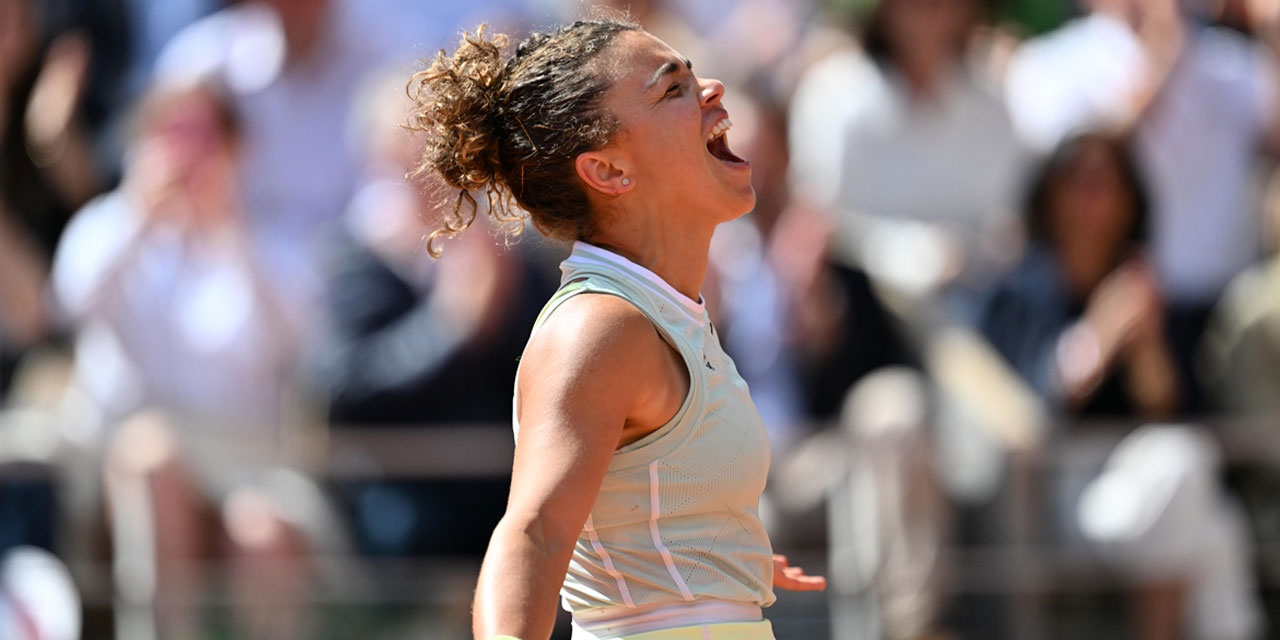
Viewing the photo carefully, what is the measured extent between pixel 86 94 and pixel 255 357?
149cm

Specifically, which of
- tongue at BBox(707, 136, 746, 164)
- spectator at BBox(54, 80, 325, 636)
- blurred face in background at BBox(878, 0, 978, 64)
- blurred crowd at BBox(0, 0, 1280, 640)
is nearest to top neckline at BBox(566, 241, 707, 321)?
tongue at BBox(707, 136, 746, 164)

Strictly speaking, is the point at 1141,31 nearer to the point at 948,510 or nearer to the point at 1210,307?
the point at 1210,307

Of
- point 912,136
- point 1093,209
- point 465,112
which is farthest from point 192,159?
point 465,112

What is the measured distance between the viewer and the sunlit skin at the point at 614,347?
2.06 meters

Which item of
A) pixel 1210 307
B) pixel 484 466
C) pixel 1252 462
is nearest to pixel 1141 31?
pixel 1210 307

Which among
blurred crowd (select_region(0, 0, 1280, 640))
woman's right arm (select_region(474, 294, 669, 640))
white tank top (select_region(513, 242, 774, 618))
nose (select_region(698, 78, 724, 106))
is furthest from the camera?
blurred crowd (select_region(0, 0, 1280, 640))

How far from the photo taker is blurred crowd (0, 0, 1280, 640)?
17.5ft

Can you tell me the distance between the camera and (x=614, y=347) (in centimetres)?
222

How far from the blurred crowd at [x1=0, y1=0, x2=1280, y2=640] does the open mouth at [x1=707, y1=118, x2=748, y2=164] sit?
2267 mm

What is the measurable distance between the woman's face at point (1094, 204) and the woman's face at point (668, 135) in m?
3.48

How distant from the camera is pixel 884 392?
536cm

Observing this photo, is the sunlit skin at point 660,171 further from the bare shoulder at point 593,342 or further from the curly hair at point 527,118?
the bare shoulder at point 593,342

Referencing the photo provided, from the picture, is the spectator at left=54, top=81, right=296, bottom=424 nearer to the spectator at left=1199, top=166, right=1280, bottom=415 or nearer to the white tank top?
the spectator at left=1199, top=166, right=1280, bottom=415

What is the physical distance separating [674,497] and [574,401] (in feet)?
0.82
